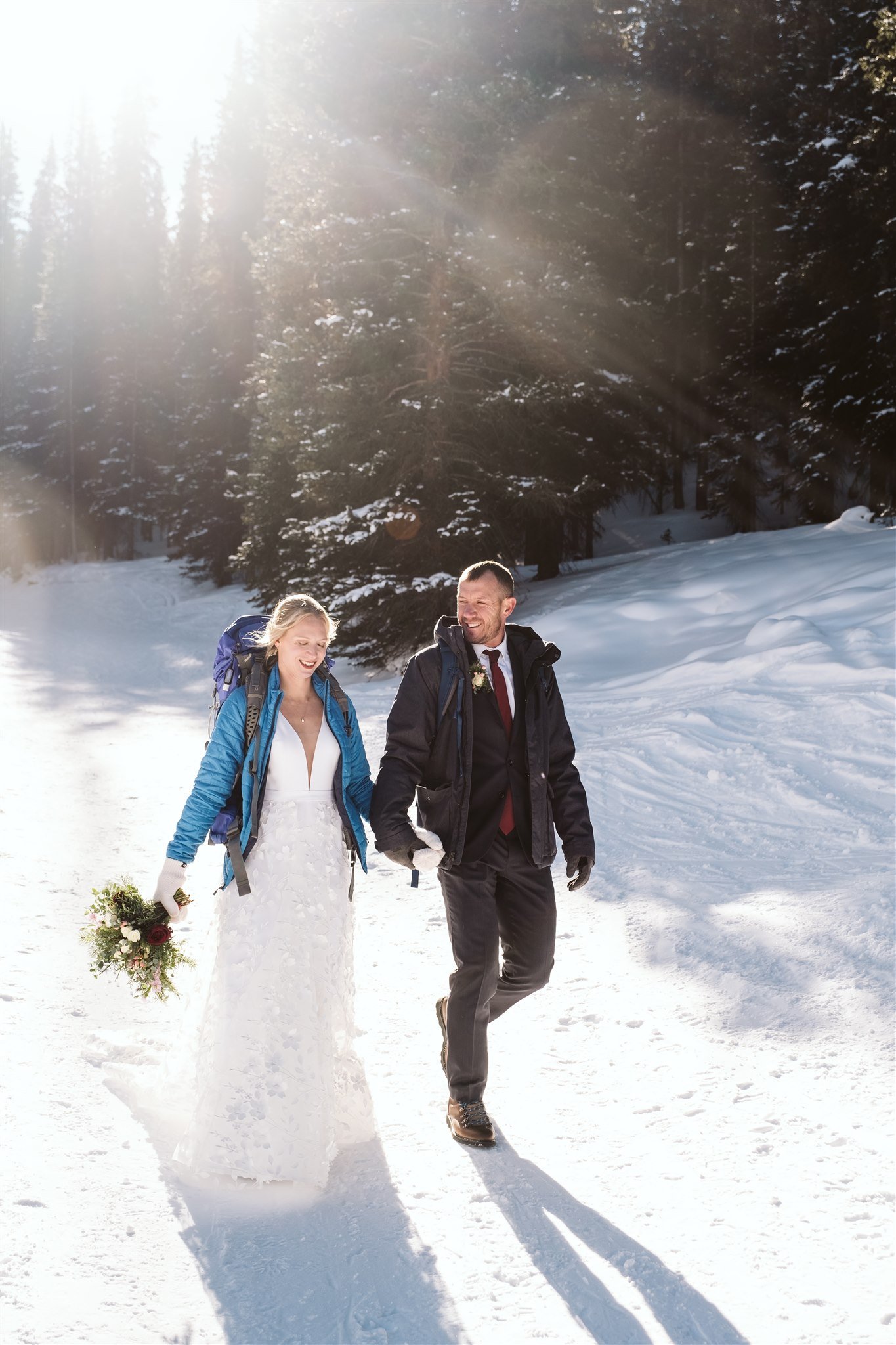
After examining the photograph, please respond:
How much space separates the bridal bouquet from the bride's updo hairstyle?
3.35 feet

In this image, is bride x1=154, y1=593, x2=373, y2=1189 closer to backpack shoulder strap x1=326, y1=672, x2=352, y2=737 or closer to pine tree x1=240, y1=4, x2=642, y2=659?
backpack shoulder strap x1=326, y1=672, x2=352, y2=737

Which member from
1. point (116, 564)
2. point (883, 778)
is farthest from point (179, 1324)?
point (116, 564)

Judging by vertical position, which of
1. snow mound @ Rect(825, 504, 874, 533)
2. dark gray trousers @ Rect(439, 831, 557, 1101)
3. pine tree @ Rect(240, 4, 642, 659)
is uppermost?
pine tree @ Rect(240, 4, 642, 659)

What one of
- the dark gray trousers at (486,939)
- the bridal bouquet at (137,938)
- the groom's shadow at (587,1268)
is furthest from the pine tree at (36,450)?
the groom's shadow at (587,1268)

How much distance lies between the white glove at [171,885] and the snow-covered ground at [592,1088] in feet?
3.12

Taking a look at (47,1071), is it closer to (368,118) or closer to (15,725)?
(15,725)

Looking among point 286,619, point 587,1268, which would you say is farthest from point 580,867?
point 286,619

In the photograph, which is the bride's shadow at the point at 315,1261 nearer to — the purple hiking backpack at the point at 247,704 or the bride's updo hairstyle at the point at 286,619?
the purple hiking backpack at the point at 247,704

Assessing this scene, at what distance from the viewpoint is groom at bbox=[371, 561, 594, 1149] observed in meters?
4.27

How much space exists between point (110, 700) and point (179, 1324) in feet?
44.0

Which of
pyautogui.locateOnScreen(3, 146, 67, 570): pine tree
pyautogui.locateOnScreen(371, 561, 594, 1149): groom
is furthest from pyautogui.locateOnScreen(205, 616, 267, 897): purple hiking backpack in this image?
pyautogui.locateOnScreen(3, 146, 67, 570): pine tree

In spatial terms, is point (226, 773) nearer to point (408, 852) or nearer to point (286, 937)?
point (286, 937)

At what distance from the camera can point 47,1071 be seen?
4652 mm

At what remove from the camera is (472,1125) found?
428cm
